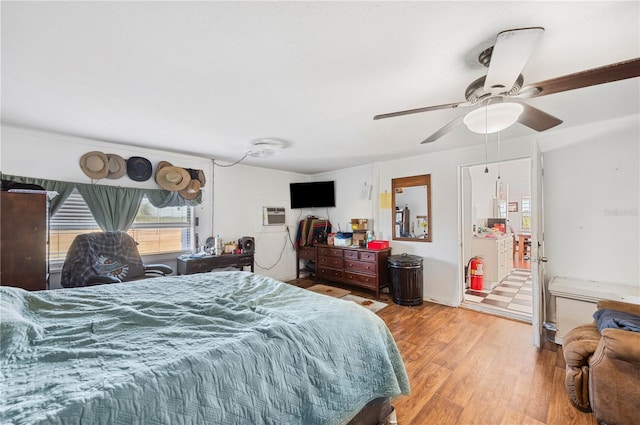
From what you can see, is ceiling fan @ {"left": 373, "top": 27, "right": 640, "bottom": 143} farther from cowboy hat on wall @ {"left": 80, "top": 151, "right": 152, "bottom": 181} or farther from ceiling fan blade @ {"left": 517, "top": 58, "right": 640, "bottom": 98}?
cowboy hat on wall @ {"left": 80, "top": 151, "right": 152, "bottom": 181}

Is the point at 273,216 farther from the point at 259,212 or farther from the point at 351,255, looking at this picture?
the point at 351,255

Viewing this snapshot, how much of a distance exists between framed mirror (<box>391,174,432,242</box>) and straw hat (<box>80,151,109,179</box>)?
4.01 m

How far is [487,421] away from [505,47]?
2119 mm

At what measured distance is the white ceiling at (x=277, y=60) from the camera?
118cm

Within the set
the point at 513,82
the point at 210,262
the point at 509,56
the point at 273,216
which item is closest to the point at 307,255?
the point at 273,216

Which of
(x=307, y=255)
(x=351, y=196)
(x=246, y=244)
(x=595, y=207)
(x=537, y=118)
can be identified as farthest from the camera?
(x=307, y=255)

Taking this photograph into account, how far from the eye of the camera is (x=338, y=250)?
4535 mm

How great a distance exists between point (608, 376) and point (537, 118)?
1621mm

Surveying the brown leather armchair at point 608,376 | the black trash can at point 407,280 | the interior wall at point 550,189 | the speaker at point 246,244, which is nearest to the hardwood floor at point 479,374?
the brown leather armchair at point 608,376

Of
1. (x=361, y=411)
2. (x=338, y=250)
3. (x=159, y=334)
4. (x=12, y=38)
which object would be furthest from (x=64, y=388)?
(x=338, y=250)

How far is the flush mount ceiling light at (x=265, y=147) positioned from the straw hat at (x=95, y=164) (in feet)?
5.58

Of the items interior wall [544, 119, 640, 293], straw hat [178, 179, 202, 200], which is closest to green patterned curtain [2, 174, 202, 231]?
straw hat [178, 179, 202, 200]

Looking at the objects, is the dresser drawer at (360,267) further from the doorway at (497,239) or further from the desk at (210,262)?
the desk at (210,262)

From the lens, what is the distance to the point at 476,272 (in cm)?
440
